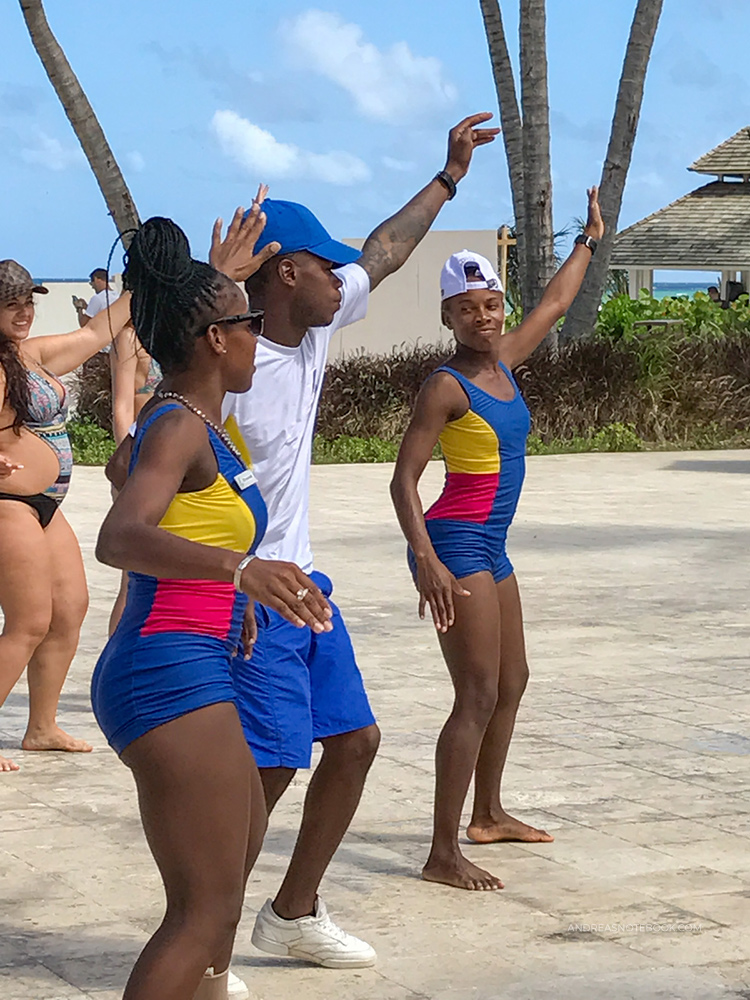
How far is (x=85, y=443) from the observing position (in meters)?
23.2

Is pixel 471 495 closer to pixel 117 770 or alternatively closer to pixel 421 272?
pixel 117 770

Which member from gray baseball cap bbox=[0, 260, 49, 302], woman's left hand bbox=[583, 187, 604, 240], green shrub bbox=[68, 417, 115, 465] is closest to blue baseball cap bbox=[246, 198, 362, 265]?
woman's left hand bbox=[583, 187, 604, 240]

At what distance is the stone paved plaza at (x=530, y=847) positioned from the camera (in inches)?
193

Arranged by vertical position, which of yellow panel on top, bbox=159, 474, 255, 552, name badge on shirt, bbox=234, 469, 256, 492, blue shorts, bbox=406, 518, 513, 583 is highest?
name badge on shirt, bbox=234, 469, 256, 492

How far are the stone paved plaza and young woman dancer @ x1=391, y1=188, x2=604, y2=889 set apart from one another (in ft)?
0.72

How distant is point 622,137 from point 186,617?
2060 centimetres

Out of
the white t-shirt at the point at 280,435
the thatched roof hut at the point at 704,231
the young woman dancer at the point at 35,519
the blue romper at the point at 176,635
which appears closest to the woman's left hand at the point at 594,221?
the white t-shirt at the point at 280,435

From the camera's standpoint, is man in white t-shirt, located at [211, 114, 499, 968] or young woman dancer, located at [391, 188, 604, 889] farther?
young woman dancer, located at [391, 188, 604, 889]

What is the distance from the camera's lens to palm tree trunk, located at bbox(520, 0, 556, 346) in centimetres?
2239

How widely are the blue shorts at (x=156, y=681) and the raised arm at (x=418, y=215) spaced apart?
1962 mm

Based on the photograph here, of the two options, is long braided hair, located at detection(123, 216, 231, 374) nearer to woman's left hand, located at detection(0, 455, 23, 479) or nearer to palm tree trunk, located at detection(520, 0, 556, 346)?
woman's left hand, located at detection(0, 455, 23, 479)

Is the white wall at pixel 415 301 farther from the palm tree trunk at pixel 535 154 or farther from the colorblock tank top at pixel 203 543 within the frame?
the colorblock tank top at pixel 203 543

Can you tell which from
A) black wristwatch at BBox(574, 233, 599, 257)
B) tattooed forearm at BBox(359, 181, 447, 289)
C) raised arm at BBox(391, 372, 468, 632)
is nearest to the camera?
tattooed forearm at BBox(359, 181, 447, 289)

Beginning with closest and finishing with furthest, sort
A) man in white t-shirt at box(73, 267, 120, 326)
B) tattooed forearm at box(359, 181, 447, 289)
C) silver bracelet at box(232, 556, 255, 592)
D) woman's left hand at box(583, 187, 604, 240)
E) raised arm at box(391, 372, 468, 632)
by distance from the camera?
silver bracelet at box(232, 556, 255, 592), tattooed forearm at box(359, 181, 447, 289), raised arm at box(391, 372, 468, 632), woman's left hand at box(583, 187, 604, 240), man in white t-shirt at box(73, 267, 120, 326)
